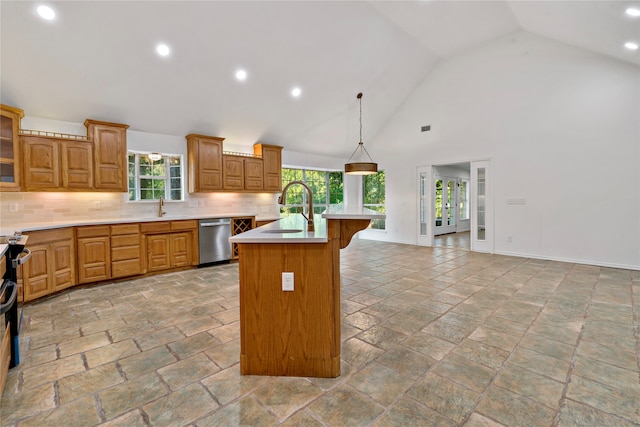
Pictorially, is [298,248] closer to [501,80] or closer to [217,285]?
[217,285]

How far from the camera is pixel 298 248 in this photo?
1.96 m

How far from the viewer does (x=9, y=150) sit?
361 centimetres

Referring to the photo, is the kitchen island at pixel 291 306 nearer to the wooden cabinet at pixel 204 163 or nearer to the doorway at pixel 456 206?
the wooden cabinet at pixel 204 163

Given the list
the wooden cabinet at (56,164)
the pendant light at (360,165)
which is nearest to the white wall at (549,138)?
the pendant light at (360,165)

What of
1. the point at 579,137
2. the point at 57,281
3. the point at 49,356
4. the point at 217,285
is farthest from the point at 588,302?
the point at 57,281

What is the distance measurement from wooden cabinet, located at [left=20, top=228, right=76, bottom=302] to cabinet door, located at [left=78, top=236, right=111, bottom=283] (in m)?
0.09

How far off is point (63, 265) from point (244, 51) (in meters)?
3.80

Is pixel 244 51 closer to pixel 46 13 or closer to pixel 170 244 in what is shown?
pixel 46 13

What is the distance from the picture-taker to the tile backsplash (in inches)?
154

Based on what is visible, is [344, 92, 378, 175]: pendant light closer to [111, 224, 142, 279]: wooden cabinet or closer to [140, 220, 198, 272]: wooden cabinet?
[140, 220, 198, 272]: wooden cabinet

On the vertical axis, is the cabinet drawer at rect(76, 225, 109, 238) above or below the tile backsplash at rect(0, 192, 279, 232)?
below

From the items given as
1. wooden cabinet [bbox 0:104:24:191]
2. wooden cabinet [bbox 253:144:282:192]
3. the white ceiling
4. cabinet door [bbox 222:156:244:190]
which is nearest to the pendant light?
the white ceiling

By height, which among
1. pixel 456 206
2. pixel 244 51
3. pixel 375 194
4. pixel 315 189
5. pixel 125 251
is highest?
pixel 244 51

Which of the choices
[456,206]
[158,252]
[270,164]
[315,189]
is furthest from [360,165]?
[456,206]
